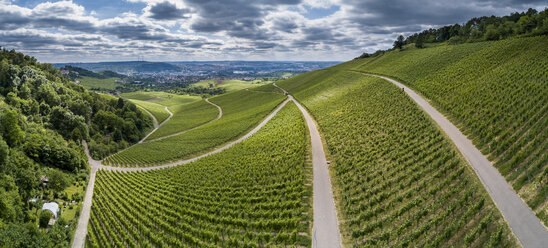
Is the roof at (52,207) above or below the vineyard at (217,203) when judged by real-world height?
below

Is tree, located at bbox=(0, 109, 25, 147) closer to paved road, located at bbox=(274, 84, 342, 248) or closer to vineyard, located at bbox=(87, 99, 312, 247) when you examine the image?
vineyard, located at bbox=(87, 99, 312, 247)

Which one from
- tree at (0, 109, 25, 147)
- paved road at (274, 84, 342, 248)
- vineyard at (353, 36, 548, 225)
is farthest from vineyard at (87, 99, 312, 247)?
vineyard at (353, 36, 548, 225)

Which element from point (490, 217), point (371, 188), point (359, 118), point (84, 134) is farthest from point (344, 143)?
point (84, 134)

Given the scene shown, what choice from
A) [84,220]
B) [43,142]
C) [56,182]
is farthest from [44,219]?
[43,142]

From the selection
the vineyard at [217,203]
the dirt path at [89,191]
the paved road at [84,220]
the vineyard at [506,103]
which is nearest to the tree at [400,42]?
the vineyard at [506,103]

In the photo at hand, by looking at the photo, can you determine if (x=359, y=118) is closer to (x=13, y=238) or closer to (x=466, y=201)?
(x=466, y=201)

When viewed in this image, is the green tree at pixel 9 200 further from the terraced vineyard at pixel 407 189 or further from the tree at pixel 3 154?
the terraced vineyard at pixel 407 189
